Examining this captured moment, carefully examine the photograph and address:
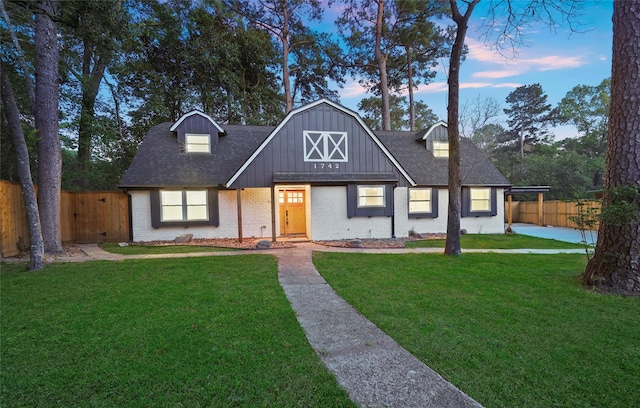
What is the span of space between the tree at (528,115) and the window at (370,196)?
3216cm

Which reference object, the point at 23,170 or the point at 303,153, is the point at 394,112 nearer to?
A: the point at 303,153

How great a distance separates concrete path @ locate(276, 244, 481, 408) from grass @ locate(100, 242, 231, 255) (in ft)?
19.6

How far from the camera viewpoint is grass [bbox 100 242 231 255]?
9287 mm

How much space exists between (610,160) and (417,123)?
89.4ft

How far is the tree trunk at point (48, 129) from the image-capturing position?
8695 mm

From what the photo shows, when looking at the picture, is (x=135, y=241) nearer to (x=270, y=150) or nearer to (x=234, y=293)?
(x=270, y=150)

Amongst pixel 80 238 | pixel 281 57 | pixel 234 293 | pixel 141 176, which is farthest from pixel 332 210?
pixel 281 57

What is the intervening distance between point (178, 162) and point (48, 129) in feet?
13.9

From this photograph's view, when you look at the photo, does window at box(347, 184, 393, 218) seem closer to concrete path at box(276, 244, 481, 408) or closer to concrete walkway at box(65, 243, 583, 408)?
concrete walkway at box(65, 243, 583, 408)

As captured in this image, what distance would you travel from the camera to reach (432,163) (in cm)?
1471

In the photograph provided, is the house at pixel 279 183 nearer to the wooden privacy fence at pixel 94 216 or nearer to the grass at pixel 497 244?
the wooden privacy fence at pixel 94 216

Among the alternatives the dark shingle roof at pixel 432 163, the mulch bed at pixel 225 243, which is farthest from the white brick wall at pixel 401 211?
the mulch bed at pixel 225 243

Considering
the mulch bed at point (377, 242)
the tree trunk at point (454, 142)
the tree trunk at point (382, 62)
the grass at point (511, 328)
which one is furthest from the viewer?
the tree trunk at point (382, 62)

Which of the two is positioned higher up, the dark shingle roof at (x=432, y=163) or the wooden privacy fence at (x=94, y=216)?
the dark shingle roof at (x=432, y=163)
